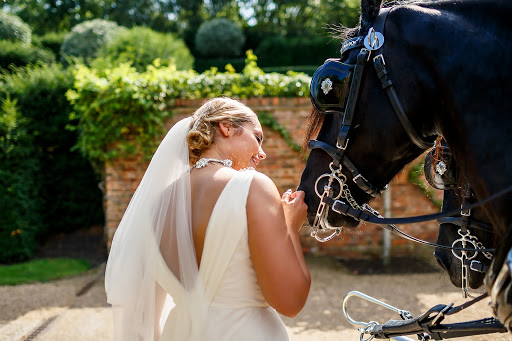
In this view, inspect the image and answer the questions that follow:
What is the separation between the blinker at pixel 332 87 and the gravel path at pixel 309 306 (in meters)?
3.22

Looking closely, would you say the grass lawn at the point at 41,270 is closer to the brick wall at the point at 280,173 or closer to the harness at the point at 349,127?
the brick wall at the point at 280,173

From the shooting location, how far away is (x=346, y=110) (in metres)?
1.65

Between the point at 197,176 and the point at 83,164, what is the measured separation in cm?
739

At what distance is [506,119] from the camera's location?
53.8 inches

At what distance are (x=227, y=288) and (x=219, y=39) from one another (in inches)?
621

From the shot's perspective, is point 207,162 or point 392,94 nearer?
point 392,94

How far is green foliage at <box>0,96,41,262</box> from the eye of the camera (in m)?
7.00

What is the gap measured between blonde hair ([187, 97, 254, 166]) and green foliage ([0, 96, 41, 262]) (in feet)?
20.4

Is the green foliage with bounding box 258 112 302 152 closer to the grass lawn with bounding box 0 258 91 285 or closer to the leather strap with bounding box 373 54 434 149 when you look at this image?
the grass lawn with bounding box 0 258 91 285

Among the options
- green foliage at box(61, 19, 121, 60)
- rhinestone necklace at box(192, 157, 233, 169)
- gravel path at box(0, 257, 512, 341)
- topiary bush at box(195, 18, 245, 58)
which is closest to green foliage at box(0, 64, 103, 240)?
gravel path at box(0, 257, 512, 341)

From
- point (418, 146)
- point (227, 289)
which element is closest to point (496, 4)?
point (418, 146)

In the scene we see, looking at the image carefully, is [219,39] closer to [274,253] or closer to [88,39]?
[88,39]

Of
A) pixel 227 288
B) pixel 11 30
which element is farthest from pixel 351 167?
pixel 11 30

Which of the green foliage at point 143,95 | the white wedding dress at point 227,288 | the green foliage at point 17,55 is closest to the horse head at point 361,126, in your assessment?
the white wedding dress at point 227,288
